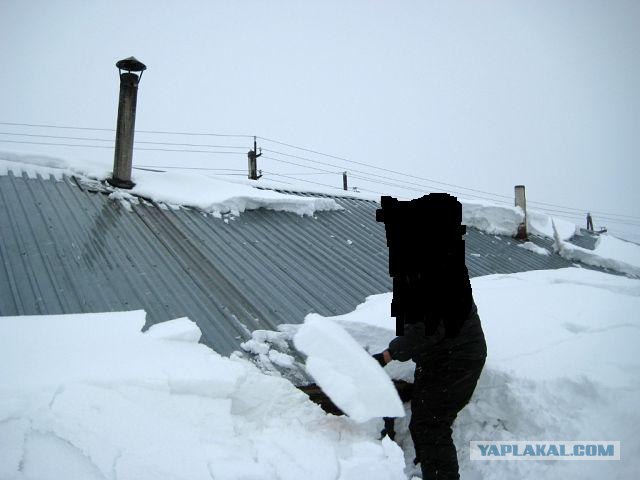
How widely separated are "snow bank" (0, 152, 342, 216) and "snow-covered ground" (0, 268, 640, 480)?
3517mm

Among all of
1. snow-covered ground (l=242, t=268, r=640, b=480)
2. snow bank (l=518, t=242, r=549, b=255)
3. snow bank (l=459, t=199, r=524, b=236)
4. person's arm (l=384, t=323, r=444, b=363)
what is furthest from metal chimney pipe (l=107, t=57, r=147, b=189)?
snow bank (l=518, t=242, r=549, b=255)

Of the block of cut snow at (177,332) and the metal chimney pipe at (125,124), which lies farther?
the metal chimney pipe at (125,124)

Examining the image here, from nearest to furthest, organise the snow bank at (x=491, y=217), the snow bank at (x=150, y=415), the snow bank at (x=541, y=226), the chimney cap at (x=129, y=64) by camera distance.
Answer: the snow bank at (x=150, y=415) < the chimney cap at (x=129, y=64) < the snow bank at (x=491, y=217) < the snow bank at (x=541, y=226)

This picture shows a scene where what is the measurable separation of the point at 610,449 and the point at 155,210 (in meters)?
6.25

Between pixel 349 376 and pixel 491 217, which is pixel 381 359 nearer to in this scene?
pixel 349 376

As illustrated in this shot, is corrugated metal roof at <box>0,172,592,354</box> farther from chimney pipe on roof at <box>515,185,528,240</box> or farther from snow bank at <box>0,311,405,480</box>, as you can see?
chimney pipe on roof at <box>515,185,528,240</box>

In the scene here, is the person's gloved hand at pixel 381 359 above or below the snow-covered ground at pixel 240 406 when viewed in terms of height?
above

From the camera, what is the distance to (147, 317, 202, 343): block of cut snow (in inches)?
118

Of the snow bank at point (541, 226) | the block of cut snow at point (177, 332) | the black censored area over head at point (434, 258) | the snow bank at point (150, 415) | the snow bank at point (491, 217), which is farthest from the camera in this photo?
the snow bank at point (541, 226)

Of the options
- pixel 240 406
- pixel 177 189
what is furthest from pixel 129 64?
pixel 240 406

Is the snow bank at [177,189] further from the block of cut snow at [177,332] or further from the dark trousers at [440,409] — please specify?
the dark trousers at [440,409]

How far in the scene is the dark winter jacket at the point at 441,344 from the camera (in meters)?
2.56

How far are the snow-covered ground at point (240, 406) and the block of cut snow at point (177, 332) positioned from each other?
0.01 meters

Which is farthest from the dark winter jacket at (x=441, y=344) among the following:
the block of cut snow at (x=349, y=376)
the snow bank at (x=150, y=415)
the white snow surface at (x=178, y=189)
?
the white snow surface at (x=178, y=189)
